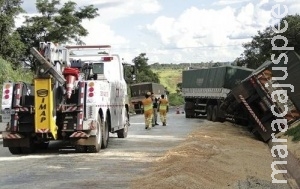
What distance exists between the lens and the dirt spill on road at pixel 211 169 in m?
9.66

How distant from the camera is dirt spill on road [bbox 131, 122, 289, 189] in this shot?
9.66 m

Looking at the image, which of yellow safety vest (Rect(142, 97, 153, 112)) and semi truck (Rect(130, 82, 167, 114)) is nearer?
yellow safety vest (Rect(142, 97, 153, 112))

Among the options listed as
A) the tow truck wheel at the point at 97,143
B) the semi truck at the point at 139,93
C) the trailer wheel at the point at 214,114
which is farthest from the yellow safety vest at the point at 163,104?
the semi truck at the point at 139,93

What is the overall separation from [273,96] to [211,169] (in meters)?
8.64

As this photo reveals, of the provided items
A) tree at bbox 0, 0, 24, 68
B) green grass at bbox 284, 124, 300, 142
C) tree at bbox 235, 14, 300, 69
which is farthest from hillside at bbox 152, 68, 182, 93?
green grass at bbox 284, 124, 300, 142

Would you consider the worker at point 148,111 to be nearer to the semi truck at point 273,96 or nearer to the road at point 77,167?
the semi truck at point 273,96

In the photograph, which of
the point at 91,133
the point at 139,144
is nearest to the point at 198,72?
the point at 139,144

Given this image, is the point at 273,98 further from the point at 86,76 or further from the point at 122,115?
the point at 86,76

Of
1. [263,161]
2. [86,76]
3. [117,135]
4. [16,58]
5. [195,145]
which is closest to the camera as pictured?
[263,161]

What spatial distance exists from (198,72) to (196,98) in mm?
1810

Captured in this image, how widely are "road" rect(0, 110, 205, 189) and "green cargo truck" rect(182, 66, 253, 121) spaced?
Answer: 1457cm

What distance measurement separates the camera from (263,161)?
557 inches

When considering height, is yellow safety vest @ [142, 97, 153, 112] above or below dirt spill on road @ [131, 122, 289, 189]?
above

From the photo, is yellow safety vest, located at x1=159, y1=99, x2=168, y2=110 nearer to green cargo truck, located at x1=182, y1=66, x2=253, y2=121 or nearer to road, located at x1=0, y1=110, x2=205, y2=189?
green cargo truck, located at x1=182, y1=66, x2=253, y2=121
